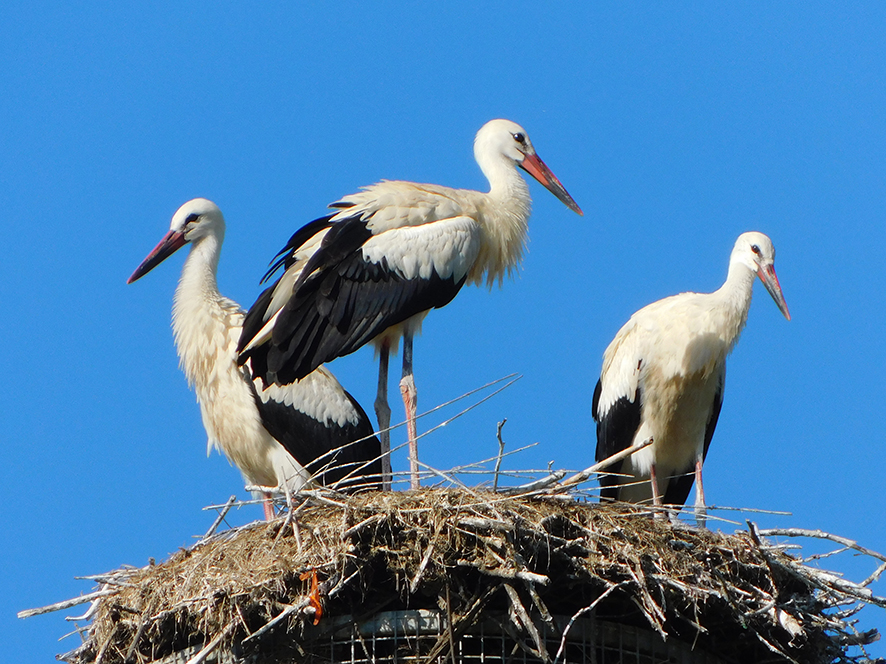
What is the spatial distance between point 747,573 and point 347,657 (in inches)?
76.5

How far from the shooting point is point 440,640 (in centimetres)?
626

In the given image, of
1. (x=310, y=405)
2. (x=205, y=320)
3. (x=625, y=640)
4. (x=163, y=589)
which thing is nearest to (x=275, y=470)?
(x=310, y=405)

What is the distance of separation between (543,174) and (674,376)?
187 cm

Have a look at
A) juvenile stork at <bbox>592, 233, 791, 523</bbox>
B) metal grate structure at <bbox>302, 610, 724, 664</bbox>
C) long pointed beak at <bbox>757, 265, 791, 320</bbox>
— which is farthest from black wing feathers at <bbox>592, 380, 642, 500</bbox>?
metal grate structure at <bbox>302, 610, 724, 664</bbox>

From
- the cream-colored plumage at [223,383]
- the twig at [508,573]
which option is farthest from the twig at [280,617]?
the cream-colored plumage at [223,383]

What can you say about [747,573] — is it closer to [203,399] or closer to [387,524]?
[387,524]

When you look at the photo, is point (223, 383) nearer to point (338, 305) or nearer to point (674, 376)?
point (338, 305)

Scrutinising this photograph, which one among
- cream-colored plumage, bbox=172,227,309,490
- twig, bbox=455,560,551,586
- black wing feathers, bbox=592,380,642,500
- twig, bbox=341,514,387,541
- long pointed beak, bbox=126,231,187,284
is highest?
long pointed beak, bbox=126,231,187,284

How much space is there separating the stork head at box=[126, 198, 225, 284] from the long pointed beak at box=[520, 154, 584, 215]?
7.26 ft

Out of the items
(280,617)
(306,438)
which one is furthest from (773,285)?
(280,617)

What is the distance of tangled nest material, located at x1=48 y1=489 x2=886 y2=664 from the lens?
Result: 6254 millimetres

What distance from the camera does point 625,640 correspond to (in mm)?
6594

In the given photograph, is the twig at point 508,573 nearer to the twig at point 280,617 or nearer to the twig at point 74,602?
the twig at point 280,617

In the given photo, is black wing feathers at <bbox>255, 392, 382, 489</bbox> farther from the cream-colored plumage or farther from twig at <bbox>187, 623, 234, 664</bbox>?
twig at <bbox>187, 623, 234, 664</bbox>
